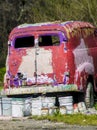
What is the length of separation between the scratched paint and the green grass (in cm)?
130

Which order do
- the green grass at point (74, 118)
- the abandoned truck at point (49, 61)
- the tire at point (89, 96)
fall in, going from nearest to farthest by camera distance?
1. the green grass at point (74, 118)
2. the abandoned truck at point (49, 61)
3. the tire at point (89, 96)

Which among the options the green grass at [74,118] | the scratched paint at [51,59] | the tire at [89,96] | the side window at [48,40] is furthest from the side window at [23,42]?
the green grass at [74,118]

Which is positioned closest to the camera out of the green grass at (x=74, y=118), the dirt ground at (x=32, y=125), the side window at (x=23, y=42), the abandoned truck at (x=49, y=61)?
the dirt ground at (x=32, y=125)

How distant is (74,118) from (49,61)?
2.15 m

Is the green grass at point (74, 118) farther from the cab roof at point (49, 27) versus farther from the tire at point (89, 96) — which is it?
the cab roof at point (49, 27)

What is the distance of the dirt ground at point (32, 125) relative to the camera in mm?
11500

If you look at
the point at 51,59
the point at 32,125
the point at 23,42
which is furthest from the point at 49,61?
the point at 32,125

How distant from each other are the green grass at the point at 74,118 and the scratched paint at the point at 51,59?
4.27 feet

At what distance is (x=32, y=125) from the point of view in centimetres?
1208

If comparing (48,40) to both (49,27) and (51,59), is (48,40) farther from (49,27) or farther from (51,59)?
(51,59)

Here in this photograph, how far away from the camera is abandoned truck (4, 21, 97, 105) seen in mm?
14508

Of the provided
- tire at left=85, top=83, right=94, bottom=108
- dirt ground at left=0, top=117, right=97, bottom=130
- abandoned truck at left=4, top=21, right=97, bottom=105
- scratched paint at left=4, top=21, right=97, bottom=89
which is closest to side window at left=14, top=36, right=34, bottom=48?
abandoned truck at left=4, top=21, right=97, bottom=105

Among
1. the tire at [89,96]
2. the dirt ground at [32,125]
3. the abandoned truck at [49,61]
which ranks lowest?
the dirt ground at [32,125]

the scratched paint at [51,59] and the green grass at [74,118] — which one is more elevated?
the scratched paint at [51,59]
